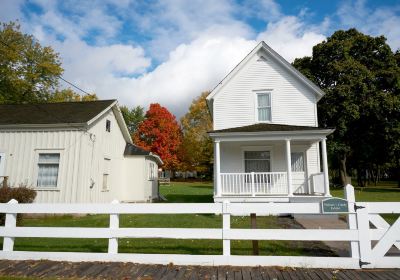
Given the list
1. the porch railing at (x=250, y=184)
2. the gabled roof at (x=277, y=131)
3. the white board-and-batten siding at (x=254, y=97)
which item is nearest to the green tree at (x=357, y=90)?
the white board-and-batten siding at (x=254, y=97)

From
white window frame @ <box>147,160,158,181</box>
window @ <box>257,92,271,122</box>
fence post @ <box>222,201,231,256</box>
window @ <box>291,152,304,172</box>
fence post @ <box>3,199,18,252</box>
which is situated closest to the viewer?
fence post @ <box>222,201,231,256</box>

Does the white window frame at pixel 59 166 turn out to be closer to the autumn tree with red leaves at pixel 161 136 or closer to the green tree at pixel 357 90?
the green tree at pixel 357 90

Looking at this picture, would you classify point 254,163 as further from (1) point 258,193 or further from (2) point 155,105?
(2) point 155,105

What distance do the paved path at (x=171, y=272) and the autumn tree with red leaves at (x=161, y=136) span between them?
44358 mm

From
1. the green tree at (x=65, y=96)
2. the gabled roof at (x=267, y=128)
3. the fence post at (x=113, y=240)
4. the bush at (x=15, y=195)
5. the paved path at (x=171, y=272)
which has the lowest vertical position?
the paved path at (x=171, y=272)

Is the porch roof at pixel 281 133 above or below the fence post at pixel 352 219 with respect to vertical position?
above

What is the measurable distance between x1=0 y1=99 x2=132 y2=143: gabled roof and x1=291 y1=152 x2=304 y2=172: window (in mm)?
11204

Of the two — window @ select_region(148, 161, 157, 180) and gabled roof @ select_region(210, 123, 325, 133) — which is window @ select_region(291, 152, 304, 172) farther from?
window @ select_region(148, 161, 157, 180)

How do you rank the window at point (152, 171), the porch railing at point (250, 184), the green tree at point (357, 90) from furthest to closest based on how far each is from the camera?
the green tree at point (357, 90) → the window at point (152, 171) → the porch railing at point (250, 184)

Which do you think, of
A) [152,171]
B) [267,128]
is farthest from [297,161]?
[152,171]

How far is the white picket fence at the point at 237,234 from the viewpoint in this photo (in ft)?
17.4

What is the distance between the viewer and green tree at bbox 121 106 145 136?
65.1 m

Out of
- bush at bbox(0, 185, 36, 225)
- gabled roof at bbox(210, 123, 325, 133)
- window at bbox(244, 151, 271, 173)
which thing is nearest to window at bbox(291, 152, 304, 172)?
window at bbox(244, 151, 271, 173)

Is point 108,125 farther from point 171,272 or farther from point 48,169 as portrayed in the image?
point 171,272
